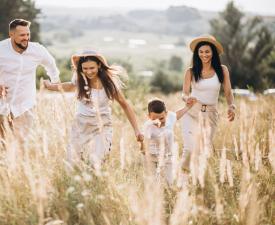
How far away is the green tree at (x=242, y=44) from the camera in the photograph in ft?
99.2

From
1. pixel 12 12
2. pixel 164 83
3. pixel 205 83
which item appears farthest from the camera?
pixel 164 83

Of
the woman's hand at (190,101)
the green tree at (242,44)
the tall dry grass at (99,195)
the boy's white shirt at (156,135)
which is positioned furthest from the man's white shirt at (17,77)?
the green tree at (242,44)

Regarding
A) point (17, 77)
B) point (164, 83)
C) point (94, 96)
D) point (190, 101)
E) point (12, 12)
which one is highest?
point (12, 12)

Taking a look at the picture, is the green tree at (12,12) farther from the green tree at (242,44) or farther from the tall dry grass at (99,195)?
the tall dry grass at (99,195)

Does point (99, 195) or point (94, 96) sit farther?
point (94, 96)

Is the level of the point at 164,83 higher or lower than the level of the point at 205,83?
lower

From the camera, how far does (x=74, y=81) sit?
5355 millimetres

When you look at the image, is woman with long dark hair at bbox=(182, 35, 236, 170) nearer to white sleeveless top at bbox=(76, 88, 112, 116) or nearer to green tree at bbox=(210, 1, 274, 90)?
white sleeveless top at bbox=(76, 88, 112, 116)

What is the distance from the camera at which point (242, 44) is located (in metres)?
32.3

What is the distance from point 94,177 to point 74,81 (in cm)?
174

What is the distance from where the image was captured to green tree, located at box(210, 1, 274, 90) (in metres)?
30.2

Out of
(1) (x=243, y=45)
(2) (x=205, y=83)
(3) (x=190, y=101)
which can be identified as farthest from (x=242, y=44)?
(3) (x=190, y=101)

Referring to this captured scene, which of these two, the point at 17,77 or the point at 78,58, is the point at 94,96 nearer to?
the point at 78,58

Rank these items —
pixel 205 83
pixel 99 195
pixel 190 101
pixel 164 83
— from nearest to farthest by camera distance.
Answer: pixel 99 195 → pixel 190 101 → pixel 205 83 → pixel 164 83
